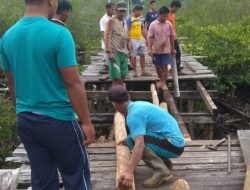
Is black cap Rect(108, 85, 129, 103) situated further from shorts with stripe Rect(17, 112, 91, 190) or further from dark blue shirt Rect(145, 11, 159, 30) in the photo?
dark blue shirt Rect(145, 11, 159, 30)

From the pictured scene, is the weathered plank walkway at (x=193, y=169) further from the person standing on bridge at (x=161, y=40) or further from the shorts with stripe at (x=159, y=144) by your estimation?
the person standing on bridge at (x=161, y=40)

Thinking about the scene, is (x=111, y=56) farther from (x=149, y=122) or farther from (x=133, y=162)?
(x=133, y=162)

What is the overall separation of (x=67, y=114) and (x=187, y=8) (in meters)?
29.4

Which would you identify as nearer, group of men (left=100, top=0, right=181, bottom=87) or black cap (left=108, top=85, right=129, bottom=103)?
black cap (left=108, top=85, right=129, bottom=103)

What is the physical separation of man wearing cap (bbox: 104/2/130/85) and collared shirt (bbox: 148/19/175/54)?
0.47 meters

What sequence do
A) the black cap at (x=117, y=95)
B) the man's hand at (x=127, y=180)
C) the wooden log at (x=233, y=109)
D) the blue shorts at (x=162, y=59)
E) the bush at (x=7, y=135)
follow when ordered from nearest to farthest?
1. the man's hand at (x=127, y=180)
2. the black cap at (x=117, y=95)
3. the bush at (x=7, y=135)
4. the blue shorts at (x=162, y=59)
5. the wooden log at (x=233, y=109)

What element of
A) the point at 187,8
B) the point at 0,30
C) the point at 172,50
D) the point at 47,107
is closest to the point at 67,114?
the point at 47,107

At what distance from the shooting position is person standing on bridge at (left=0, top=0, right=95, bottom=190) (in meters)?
2.80

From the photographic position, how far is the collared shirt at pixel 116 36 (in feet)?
25.3

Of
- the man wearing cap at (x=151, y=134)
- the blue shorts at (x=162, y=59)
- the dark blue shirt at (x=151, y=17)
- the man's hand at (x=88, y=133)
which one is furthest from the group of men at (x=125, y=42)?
the man's hand at (x=88, y=133)

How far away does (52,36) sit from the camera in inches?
108

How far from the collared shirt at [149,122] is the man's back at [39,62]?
43.3 inches

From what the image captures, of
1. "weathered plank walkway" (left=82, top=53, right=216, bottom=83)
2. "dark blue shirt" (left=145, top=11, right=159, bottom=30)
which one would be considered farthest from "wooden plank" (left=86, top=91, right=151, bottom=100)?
"dark blue shirt" (left=145, top=11, right=159, bottom=30)

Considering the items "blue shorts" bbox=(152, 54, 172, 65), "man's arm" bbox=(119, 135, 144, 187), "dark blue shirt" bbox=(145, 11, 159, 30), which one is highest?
"dark blue shirt" bbox=(145, 11, 159, 30)
